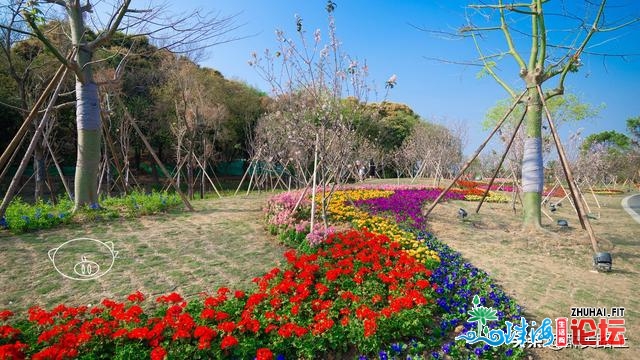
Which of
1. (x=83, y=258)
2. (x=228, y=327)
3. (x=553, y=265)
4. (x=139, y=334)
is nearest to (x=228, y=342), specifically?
(x=228, y=327)

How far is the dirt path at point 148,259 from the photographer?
4.27m

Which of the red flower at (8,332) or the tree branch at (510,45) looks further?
the tree branch at (510,45)

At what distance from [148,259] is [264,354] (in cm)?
334

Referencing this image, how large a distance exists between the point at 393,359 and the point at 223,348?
1.48 metres

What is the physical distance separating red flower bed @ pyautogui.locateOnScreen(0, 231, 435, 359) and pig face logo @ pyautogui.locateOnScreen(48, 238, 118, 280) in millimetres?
1145

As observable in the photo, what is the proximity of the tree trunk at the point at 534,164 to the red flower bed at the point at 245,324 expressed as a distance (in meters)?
4.82

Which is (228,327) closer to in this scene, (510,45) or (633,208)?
(510,45)

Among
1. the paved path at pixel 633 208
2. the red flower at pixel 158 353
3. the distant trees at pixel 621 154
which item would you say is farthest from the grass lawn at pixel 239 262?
the distant trees at pixel 621 154

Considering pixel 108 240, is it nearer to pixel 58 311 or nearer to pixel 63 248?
pixel 63 248

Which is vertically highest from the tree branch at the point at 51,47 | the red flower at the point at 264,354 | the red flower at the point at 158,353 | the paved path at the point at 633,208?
the tree branch at the point at 51,47

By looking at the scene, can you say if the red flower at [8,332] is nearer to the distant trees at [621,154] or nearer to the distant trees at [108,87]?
the distant trees at [108,87]

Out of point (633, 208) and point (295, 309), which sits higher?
point (633, 208)

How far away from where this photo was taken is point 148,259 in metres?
5.32

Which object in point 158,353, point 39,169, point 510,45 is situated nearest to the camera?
point 158,353
